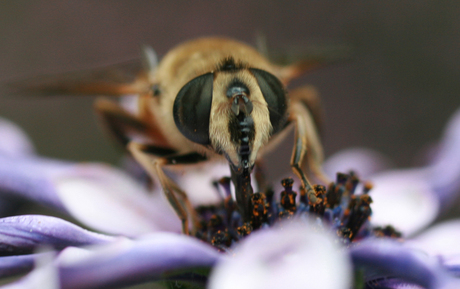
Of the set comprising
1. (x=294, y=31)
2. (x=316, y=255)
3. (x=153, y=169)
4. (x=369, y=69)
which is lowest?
(x=316, y=255)

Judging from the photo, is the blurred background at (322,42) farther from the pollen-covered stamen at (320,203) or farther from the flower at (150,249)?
the pollen-covered stamen at (320,203)

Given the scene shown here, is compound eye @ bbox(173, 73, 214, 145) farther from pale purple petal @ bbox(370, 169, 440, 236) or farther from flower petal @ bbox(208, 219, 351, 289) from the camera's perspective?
pale purple petal @ bbox(370, 169, 440, 236)

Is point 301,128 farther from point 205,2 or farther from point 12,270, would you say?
point 205,2

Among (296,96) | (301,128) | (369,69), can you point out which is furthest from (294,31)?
(301,128)

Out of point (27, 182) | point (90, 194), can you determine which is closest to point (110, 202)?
point (90, 194)

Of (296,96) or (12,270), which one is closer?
(12,270)

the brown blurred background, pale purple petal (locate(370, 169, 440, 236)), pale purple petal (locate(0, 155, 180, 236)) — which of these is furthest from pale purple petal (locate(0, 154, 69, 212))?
the brown blurred background

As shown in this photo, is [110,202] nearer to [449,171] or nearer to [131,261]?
[131,261]
